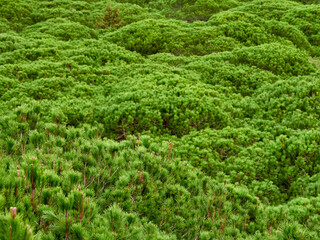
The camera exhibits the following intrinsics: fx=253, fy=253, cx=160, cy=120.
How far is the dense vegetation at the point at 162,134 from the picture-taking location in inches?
110

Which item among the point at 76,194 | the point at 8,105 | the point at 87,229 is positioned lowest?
the point at 8,105

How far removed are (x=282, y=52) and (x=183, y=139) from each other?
24.7 feet

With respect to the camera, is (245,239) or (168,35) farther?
(168,35)

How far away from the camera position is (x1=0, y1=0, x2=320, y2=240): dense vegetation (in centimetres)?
279

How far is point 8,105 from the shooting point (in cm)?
738

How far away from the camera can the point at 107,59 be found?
11609mm

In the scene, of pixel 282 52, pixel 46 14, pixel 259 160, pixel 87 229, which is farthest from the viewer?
pixel 46 14

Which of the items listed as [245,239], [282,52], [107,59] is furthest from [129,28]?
[245,239]

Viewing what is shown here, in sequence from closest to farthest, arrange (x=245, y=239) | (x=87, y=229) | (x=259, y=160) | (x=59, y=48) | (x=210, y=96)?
(x=87, y=229) → (x=245, y=239) → (x=259, y=160) → (x=210, y=96) → (x=59, y=48)

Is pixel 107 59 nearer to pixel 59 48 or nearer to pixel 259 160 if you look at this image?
pixel 59 48

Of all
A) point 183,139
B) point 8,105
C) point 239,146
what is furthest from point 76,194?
point 8,105

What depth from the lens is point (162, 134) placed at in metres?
7.24

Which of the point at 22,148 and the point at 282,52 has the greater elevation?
the point at 282,52

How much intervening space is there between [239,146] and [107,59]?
7.54 m
